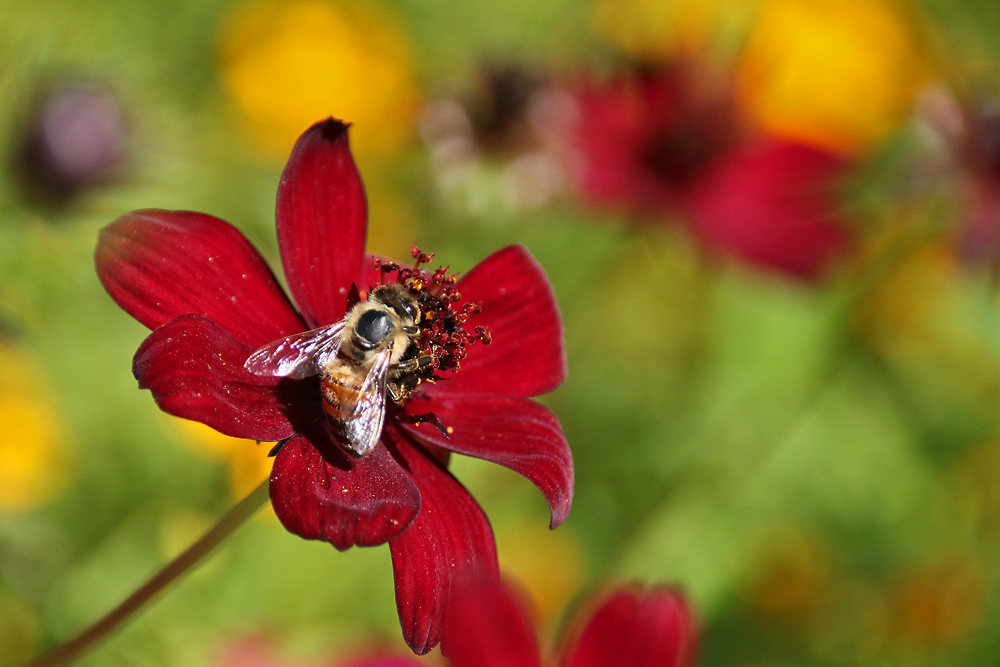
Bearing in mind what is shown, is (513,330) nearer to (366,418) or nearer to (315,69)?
(366,418)

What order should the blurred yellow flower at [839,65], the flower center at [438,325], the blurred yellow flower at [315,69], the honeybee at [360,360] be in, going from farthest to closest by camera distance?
the blurred yellow flower at [839,65] < the blurred yellow flower at [315,69] < the flower center at [438,325] < the honeybee at [360,360]

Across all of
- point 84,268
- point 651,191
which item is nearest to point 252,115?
point 651,191

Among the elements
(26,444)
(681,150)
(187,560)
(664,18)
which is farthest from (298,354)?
(664,18)

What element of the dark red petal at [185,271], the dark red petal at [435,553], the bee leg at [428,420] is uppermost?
the dark red petal at [185,271]

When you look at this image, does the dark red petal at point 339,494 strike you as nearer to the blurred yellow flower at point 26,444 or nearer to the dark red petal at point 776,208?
the blurred yellow flower at point 26,444

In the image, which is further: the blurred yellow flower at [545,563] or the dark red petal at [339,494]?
the blurred yellow flower at [545,563]

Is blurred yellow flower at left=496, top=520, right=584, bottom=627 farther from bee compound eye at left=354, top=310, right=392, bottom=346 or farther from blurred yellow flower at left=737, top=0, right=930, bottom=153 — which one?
blurred yellow flower at left=737, top=0, right=930, bottom=153

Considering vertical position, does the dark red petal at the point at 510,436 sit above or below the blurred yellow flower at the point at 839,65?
above

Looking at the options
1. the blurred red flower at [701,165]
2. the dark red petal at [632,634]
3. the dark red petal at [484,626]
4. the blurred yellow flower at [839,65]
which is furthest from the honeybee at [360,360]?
the blurred yellow flower at [839,65]
